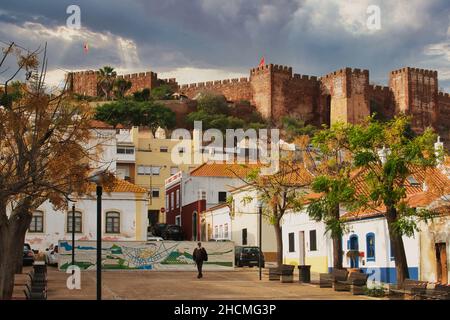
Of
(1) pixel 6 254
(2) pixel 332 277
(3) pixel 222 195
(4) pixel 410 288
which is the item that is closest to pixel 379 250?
(2) pixel 332 277

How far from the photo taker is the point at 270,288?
2778 cm

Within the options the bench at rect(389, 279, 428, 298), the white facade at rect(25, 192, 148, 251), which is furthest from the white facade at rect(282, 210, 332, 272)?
the bench at rect(389, 279, 428, 298)

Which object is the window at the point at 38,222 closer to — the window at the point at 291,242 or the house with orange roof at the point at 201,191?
the window at the point at 291,242

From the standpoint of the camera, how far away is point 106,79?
386ft

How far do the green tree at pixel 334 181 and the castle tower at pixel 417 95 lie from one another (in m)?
83.7

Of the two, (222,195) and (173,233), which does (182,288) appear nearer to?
(173,233)

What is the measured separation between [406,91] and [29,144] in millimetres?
100291

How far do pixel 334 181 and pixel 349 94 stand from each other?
87.0m

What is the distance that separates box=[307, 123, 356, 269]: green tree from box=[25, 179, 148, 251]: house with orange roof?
15453 millimetres

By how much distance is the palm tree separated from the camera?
11775 cm

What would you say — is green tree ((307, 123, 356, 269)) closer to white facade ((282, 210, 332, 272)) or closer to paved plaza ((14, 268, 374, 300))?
paved plaza ((14, 268, 374, 300))

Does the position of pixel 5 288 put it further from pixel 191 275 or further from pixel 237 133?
pixel 237 133
